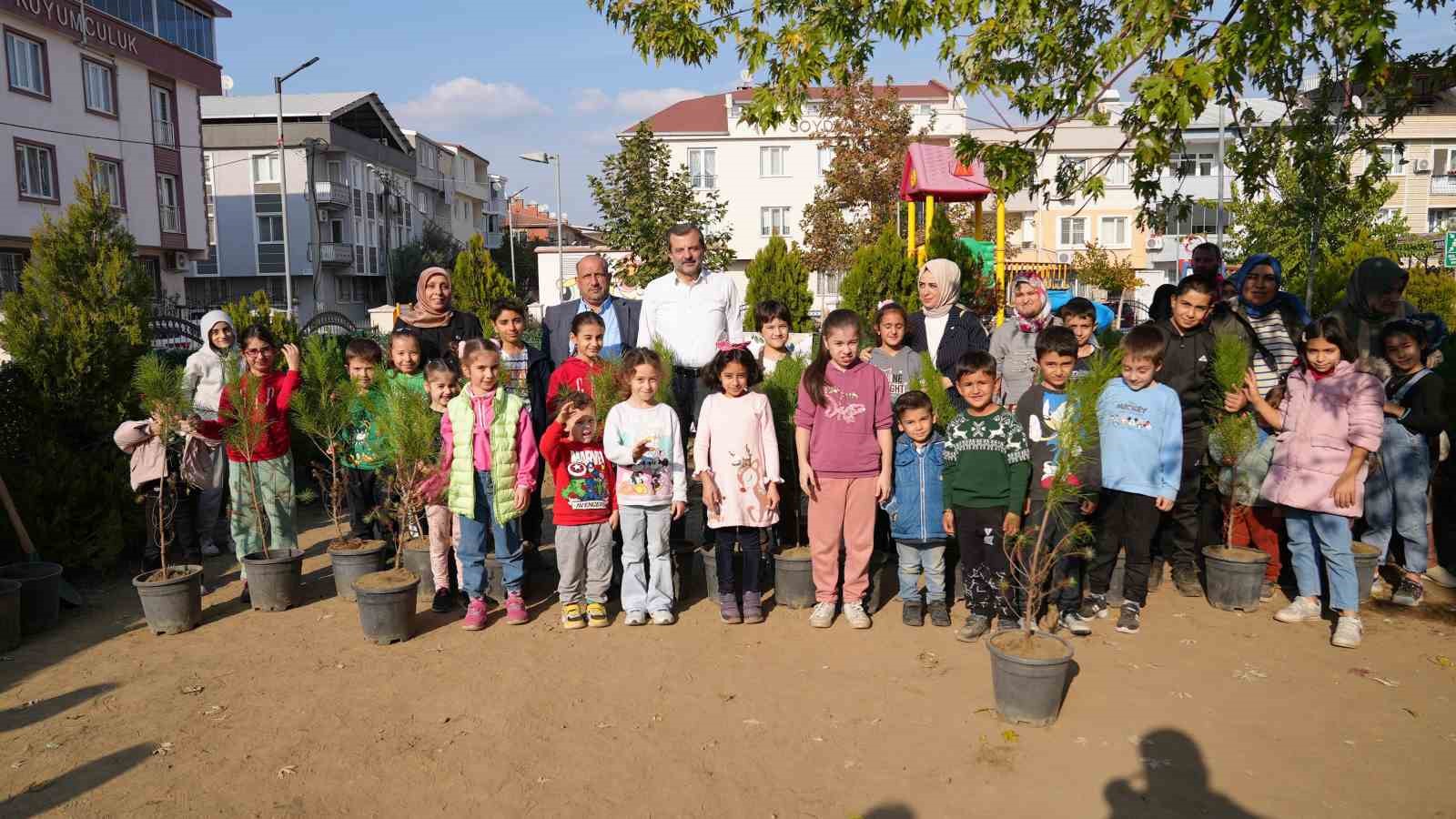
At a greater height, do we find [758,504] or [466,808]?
[758,504]

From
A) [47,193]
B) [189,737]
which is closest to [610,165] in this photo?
[47,193]

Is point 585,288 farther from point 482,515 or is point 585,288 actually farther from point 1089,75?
point 1089,75

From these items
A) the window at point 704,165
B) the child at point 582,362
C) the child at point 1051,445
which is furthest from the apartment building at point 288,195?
the child at point 1051,445

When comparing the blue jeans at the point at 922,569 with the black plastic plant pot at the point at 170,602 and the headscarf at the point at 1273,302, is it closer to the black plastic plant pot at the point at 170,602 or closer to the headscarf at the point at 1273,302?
the headscarf at the point at 1273,302

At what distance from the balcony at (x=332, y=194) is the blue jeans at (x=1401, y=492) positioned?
44320 millimetres

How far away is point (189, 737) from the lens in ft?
13.8

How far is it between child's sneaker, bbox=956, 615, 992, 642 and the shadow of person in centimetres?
127

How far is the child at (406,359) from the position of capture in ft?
20.2

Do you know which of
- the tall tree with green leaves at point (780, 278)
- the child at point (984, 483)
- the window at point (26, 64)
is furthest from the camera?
the window at point (26, 64)

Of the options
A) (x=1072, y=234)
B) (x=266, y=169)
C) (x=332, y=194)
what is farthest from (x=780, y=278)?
(x=266, y=169)

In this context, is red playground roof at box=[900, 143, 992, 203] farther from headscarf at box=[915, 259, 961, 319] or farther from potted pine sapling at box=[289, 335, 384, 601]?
potted pine sapling at box=[289, 335, 384, 601]

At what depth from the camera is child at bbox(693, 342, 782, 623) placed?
5414 millimetres

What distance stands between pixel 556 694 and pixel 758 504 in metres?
1.58

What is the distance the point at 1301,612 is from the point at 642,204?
57.4 feet
